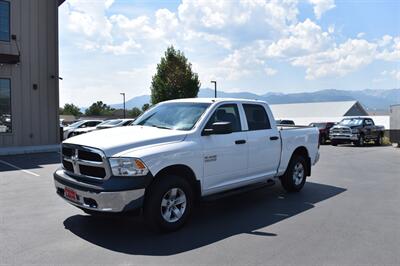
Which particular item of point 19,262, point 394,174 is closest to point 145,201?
point 19,262

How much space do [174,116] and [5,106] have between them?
13.5m

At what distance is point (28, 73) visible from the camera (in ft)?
59.5

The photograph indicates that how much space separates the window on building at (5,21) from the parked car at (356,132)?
64.4 ft

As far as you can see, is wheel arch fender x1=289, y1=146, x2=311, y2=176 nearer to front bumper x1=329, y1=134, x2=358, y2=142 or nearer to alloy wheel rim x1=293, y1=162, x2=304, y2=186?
alloy wheel rim x1=293, y1=162, x2=304, y2=186

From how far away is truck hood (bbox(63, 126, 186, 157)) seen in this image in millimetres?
5352

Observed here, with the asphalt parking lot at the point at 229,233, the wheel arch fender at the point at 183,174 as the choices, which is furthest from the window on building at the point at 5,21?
the wheel arch fender at the point at 183,174

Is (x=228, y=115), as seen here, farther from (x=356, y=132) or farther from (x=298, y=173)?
(x=356, y=132)

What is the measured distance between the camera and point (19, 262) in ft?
14.9

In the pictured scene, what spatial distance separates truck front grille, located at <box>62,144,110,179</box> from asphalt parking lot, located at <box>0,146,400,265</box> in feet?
2.90

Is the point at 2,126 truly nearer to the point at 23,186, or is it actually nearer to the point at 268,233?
the point at 23,186

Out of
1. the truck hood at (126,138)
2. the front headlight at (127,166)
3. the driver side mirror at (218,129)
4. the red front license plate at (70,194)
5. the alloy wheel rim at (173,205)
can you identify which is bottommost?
the alloy wheel rim at (173,205)

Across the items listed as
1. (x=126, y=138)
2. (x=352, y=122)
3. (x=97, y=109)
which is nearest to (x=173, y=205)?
(x=126, y=138)

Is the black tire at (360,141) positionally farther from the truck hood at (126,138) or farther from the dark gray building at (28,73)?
the truck hood at (126,138)

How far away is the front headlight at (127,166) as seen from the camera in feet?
17.1
